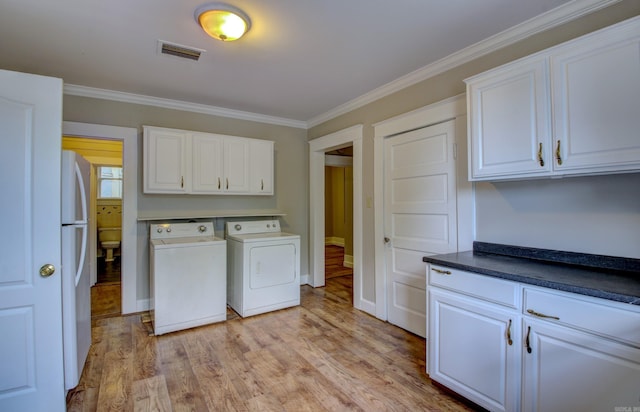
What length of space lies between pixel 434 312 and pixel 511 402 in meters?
0.59

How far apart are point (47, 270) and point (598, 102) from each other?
305 cm

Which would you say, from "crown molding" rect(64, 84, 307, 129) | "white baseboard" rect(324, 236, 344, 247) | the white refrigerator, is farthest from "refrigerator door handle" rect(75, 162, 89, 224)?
"white baseboard" rect(324, 236, 344, 247)

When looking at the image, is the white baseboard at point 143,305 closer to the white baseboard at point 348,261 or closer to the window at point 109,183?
the white baseboard at point 348,261

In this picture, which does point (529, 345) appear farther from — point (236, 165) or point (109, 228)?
point (109, 228)

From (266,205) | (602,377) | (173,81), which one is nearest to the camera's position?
(602,377)

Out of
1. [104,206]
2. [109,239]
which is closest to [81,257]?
[109,239]

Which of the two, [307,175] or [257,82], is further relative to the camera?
[307,175]

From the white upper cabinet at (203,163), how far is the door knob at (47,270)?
1.78 m

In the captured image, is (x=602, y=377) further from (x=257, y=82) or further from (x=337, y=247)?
(x=337, y=247)

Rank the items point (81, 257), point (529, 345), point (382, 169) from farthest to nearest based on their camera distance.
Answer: point (382, 169) → point (81, 257) → point (529, 345)

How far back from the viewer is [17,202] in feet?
5.30

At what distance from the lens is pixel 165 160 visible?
11.1 feet

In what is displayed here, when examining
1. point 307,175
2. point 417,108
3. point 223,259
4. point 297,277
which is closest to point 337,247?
point 307,175

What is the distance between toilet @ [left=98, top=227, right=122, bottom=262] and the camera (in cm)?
604
